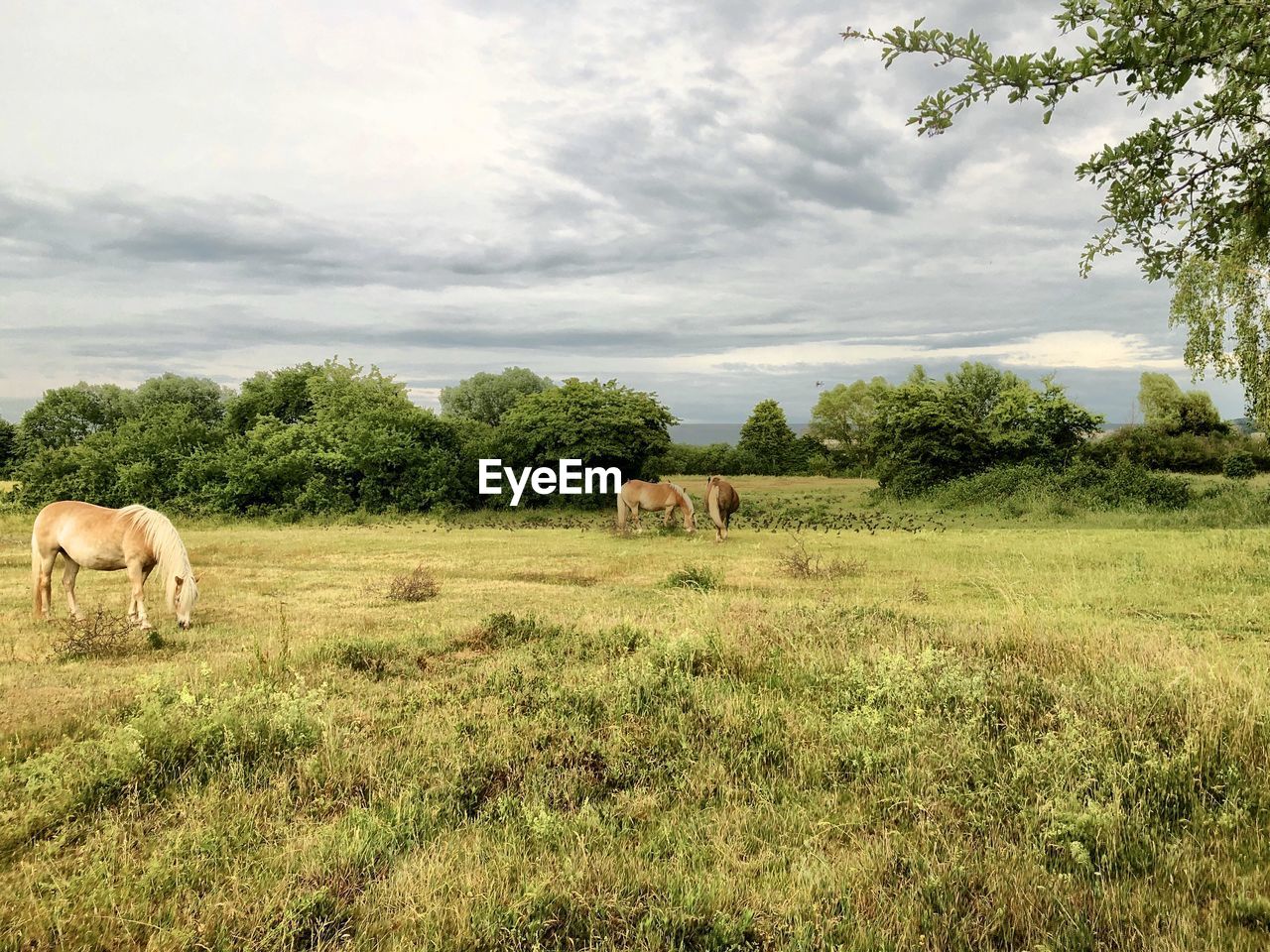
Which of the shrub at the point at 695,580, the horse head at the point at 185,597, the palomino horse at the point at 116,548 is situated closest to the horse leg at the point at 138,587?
the palomino horse at the point at 116,548

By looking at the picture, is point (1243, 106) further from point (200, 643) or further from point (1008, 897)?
point (200, 643)

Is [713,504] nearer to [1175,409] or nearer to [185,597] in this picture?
[185,597]

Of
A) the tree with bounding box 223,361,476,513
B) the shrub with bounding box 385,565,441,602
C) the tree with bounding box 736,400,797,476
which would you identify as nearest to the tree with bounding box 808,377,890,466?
the tree with bounding box 736,400,797,476

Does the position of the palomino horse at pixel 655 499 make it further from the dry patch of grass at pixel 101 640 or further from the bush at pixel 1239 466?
the bush at pixel 1239 466

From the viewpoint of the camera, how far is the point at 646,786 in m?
A: 4.63

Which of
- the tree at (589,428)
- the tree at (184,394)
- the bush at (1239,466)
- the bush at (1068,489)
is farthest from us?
the tree at (184,394)

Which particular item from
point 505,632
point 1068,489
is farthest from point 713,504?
point 1068,489

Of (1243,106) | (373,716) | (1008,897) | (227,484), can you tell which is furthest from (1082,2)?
(227,484)

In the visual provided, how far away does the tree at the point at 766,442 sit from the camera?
179 feet

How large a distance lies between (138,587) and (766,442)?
51.1 meters

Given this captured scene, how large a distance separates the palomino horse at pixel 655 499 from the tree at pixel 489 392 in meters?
47.2

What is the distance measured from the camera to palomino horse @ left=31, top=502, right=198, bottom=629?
→ 9.48 meters

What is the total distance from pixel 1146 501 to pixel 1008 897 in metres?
28.5

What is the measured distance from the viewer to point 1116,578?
13062 mm
